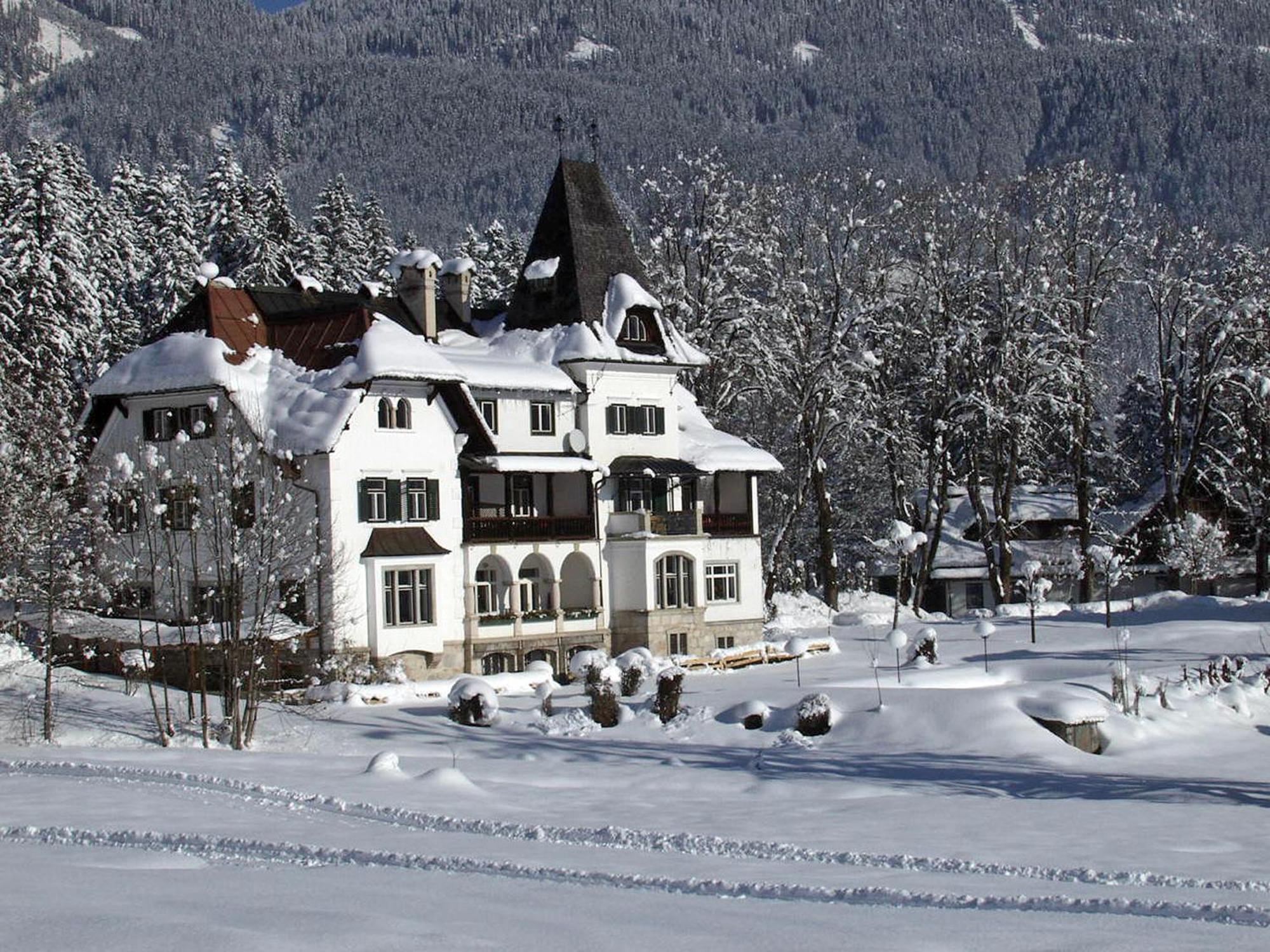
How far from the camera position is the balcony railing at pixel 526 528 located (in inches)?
1660

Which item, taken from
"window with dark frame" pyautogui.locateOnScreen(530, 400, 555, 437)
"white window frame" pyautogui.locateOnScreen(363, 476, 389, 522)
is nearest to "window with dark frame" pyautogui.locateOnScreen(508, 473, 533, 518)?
"window with dark frame" pyautogui.locateOnScreen(530, 400, 555, 437)

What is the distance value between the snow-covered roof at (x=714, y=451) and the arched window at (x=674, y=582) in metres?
2.70

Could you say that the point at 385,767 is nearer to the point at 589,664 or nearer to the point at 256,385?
the point at 589,664

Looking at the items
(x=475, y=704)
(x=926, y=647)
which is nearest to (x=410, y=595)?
(x=475, y=704)

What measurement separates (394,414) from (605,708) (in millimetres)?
11639

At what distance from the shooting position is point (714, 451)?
4691 cm

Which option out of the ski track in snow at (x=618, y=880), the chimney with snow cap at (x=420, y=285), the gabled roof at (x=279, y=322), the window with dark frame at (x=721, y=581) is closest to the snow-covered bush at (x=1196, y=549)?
the window with dark frame at (x=721, y=581)

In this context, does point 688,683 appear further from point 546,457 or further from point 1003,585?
point 1003,585

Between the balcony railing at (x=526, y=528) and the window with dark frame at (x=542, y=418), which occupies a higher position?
the window with dark frame at (x=542, y=418)

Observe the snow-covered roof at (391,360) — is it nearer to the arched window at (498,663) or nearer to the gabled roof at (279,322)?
the gabled roof at (279,322)

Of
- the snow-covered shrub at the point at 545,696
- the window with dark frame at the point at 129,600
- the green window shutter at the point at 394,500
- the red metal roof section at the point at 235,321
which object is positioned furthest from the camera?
the window with dark frame at the point at 129,600

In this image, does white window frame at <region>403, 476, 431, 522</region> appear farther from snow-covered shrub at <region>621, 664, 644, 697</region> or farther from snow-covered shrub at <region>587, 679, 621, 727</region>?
snow-covered shrub at <region>587, 679, 621, 727</region>

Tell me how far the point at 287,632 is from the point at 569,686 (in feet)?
22.2

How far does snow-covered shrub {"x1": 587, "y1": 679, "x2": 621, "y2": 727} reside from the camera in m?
31.9
